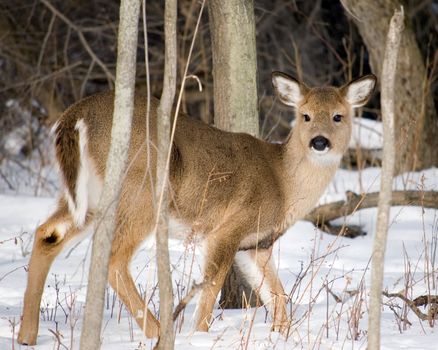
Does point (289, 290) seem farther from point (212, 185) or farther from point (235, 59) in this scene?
point (235, 59)

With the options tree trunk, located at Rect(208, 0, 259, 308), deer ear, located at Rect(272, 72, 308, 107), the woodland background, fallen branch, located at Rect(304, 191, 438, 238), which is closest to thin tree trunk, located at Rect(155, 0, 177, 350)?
tree trunk, located at Rect(208, 0, 259, 308)

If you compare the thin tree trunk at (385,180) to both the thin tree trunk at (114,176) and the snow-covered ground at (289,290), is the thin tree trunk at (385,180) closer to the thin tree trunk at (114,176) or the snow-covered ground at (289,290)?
the snow-covered ground at (289,290)

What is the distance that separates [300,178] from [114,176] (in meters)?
2.64

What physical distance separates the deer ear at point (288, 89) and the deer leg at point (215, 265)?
1.39 meters

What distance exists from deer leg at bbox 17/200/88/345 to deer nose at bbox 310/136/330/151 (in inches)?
69.6

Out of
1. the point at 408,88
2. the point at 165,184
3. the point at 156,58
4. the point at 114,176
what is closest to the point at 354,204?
the point at 408,88

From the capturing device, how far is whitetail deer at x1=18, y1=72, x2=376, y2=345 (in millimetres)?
5512

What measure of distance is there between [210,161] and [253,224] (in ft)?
1.59

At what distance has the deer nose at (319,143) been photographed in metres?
6.44

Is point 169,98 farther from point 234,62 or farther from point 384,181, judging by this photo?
point 234,62

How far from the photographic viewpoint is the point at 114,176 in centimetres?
405

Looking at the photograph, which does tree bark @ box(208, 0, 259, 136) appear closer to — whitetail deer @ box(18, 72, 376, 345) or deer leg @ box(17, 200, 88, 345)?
whitetail deer @ box(18, 72, 376, 345)

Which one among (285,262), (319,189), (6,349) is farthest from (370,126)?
(6,349)

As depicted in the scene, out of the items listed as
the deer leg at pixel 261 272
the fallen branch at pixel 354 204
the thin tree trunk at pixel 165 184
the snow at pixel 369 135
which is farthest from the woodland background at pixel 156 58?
the thin tree trunk at pixel 165 184
